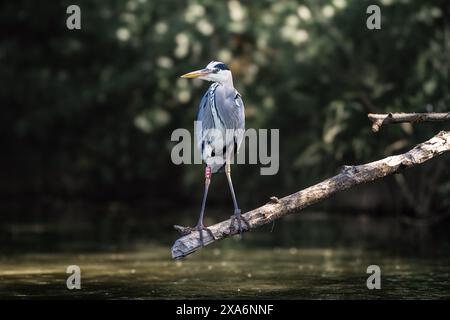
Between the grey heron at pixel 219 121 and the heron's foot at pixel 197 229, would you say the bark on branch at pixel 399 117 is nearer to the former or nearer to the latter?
the grey heron at pixel 219 121

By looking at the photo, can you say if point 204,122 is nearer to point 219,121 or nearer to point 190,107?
point 219,121

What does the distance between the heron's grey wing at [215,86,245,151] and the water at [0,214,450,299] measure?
1.46m

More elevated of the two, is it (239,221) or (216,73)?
(216,73)

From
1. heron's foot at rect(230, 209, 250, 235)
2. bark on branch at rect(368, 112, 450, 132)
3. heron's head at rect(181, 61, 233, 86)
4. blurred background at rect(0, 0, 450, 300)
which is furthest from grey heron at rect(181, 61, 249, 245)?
blurred background at rect(0, 0, 450, 300)

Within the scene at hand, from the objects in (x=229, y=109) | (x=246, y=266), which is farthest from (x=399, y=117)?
(x=246, y=266)

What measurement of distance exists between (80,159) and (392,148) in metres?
8.59

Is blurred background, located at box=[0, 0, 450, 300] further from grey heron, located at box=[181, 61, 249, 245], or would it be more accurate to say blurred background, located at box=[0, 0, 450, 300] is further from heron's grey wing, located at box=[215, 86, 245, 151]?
heron's grey wing, located at box=[215, 86, 245, 151]

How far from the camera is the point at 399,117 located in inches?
308

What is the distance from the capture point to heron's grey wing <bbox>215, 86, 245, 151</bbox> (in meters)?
8.18

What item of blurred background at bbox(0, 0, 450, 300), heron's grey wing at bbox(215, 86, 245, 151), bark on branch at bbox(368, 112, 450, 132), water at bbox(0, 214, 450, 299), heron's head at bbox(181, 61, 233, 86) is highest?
blurred background at bbox(0, 0, 450, 300)

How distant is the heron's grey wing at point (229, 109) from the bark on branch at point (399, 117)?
1182mm

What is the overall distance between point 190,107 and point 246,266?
30.1 ft

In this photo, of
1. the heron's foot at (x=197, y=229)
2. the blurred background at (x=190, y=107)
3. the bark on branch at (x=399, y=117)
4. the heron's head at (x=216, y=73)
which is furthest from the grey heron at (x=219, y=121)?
the blurred background at (x=190, y=107)
